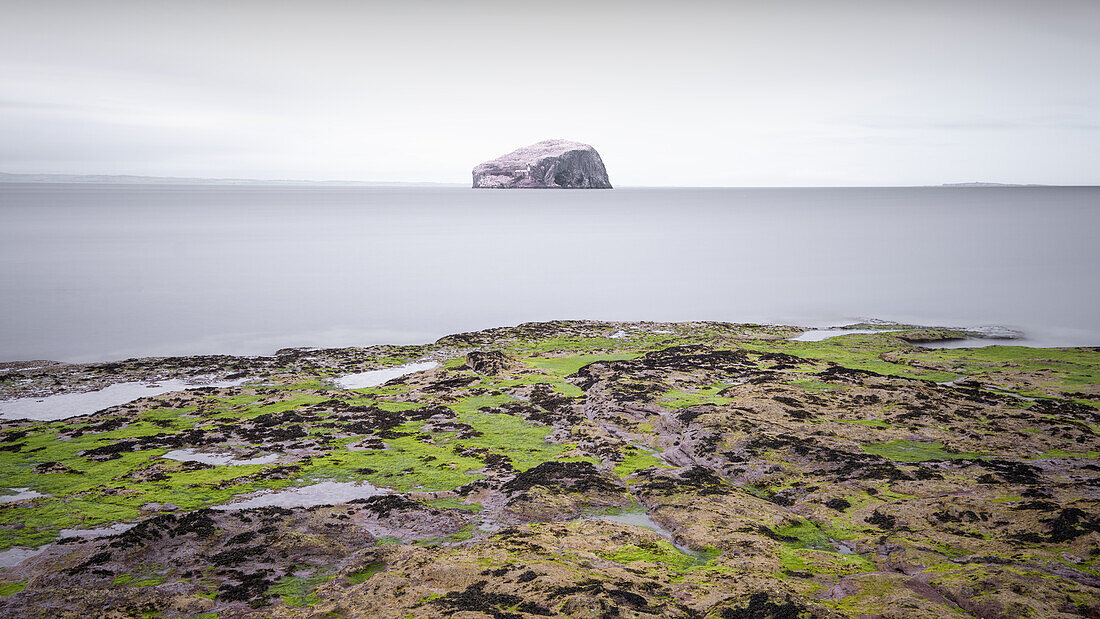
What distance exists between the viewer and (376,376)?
72.7 feet

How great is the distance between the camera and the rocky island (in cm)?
752

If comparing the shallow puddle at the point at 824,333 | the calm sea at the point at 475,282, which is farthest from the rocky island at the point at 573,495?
the calm sea at the point at 475,282

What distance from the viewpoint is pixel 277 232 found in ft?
321

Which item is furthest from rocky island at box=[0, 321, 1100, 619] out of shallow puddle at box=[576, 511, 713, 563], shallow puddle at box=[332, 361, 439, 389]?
shallow puddle at box=[332, 361, 439, 389]

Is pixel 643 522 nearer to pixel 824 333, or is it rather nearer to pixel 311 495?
pixel 311 495

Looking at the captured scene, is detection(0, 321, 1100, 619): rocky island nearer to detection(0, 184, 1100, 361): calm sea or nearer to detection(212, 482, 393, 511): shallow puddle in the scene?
detection(212, 482, 393, 511): shallow puddle

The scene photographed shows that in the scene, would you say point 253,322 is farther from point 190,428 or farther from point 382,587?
point 382,587

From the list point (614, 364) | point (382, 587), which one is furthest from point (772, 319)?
point (382, 587)

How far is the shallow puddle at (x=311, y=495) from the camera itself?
11.0 meters

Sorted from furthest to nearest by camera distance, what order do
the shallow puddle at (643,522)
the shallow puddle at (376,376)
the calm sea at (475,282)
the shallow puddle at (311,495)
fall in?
the calm sea at (475,282)
the shallow puddle at (376,376)
the shallow puddle at (311,495)
the shallow puddle at (643,522)

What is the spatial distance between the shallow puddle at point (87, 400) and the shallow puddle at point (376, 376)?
3.56 metres

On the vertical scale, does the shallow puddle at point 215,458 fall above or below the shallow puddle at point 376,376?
above

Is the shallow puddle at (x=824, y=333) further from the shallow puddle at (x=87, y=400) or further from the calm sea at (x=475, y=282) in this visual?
the shallow puddle at (x=87, y=400)

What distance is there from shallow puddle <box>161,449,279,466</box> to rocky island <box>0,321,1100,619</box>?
103 millimetres
